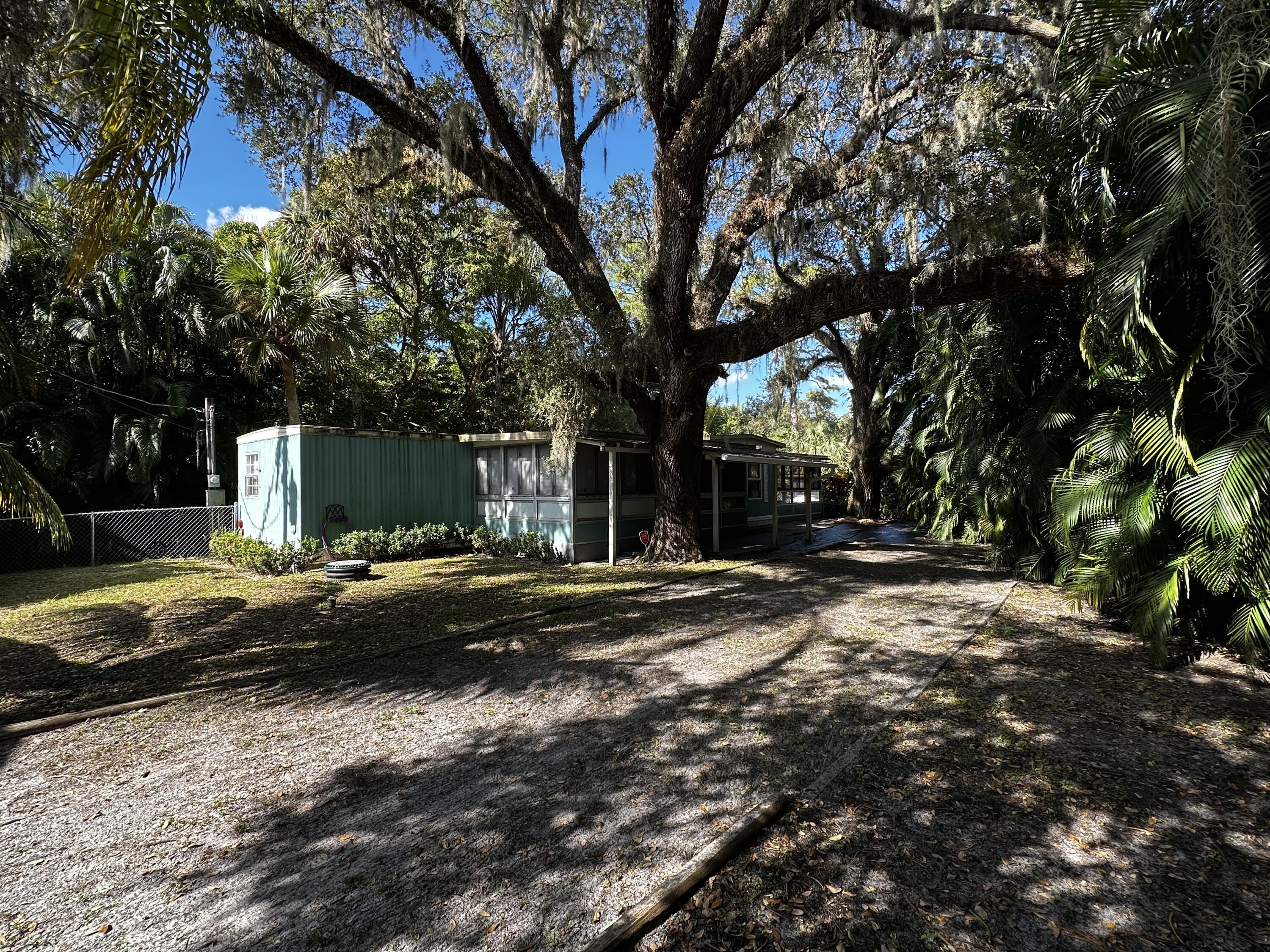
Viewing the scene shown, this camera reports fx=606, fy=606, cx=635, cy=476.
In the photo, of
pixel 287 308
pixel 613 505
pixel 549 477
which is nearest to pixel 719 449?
pixel 613 505

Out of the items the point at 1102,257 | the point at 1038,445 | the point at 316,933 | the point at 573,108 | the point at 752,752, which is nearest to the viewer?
the point at 316,933

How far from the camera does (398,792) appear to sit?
3154 mm

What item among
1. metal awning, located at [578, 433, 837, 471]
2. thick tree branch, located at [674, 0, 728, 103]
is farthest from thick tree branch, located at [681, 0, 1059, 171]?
metal awning, located at [578, 433, 837, 471]

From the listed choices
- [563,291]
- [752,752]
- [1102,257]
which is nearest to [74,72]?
[752,752]

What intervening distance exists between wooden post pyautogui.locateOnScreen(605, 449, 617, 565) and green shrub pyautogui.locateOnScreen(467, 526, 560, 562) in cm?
116

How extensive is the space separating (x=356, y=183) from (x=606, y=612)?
923cm

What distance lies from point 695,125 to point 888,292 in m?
3.49

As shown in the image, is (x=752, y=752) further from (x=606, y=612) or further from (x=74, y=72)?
(x=74, y=72)

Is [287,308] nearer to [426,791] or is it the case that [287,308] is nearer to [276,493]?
[276,493]

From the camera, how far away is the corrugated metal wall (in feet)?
35.9

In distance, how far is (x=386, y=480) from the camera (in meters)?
12.0

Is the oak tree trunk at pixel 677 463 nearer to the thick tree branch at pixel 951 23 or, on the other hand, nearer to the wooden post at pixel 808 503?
the wooden post at pixel 808 503

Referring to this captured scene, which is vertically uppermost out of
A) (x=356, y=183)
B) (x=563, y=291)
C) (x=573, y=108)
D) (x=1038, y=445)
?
(x=573, y=108)

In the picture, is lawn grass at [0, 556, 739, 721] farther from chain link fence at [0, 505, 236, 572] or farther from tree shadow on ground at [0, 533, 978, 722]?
chain link fence at [0, 505, 236, 572]
